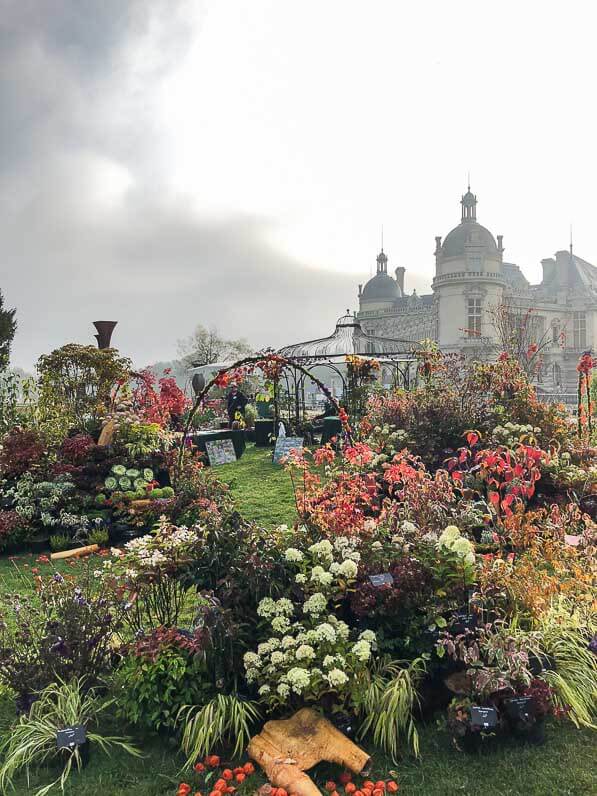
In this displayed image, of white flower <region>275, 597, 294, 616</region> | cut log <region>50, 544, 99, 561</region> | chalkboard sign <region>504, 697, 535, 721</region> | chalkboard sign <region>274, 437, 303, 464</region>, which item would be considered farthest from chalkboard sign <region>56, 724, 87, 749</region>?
chalkboard sign <region>274, 437, 303, 464</region>

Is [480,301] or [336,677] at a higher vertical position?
[480,301]

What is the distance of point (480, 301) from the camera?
45.9 meters

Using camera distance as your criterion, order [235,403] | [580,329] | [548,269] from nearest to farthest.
Answer: [235,403] → [580,329] → [548,269]

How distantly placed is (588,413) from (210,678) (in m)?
8.19

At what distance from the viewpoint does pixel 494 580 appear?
3799 millimetres

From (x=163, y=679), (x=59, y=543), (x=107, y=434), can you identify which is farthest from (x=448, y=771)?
(x=107, y=434)

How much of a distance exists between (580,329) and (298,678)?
5507 centimetres

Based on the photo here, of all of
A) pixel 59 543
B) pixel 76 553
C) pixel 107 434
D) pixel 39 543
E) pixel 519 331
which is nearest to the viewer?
pixel 76 553

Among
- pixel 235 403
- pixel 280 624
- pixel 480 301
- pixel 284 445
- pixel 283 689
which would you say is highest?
pixel 480 301

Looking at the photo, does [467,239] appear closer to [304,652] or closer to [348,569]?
[348,569]

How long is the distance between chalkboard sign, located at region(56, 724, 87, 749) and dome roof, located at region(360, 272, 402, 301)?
182 ft

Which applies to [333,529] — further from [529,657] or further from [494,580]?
[529,657]

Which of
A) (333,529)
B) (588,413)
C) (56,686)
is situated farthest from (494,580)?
(588,413)

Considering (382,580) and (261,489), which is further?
(261,489)
